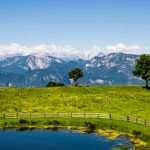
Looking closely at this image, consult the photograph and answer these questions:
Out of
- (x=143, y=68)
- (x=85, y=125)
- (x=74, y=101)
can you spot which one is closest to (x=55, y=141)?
(x=85, y=125)

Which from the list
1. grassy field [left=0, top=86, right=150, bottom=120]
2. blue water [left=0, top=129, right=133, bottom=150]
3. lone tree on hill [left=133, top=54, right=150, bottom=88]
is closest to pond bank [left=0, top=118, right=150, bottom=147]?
blue water [left=0, top=129, right=133, bottom=150]

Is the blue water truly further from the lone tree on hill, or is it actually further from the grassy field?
the lone tree on hill

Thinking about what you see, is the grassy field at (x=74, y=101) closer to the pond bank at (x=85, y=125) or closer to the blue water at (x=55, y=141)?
the pond bank at (x=85, y=125)

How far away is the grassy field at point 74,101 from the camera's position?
372 ft

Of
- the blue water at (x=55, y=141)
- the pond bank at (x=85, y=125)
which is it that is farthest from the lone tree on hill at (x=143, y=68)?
the blue water at (x=55, y=141)

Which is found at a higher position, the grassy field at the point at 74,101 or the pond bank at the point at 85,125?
the grassy field at the point at 74,101

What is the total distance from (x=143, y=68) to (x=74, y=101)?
54.5 m

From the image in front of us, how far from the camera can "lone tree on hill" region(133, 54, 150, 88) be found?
167125 mm

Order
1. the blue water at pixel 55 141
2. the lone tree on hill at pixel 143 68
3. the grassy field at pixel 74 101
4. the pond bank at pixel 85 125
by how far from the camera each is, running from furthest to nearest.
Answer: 1. the lone tree on hill at pixel 143 68
2. the grassy field at pixel 74 101
3. the pond bank at pixel 85 125
4. the blue water at pixel 55 141

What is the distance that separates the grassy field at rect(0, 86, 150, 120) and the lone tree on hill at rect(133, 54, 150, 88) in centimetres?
1337

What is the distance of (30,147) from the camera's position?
2761 inches

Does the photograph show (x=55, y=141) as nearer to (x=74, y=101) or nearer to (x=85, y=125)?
(x=85, y=125)

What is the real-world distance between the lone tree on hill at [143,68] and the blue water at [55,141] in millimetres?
89422

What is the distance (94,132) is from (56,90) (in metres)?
62.9
